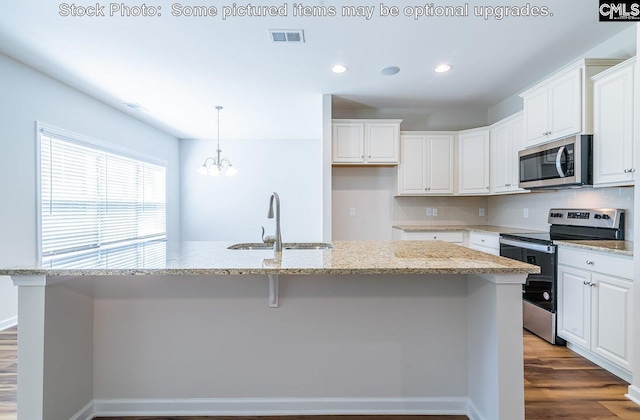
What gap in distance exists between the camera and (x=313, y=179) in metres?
6.70

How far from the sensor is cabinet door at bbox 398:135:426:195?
14.2 feet

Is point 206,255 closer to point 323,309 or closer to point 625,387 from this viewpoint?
point 323,309

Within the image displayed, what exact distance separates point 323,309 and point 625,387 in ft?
6.77

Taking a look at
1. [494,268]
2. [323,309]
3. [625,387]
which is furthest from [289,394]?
[625,387]

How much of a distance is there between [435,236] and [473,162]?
1121mm

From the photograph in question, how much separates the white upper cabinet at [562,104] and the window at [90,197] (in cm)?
327

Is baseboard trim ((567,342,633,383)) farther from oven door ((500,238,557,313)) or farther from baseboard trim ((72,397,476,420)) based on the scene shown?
baseboard trim ((72,397,476,420))

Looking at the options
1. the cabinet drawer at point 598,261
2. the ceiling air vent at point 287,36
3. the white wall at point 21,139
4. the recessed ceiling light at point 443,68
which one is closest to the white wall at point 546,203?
the cabinet drawer at point 598,261

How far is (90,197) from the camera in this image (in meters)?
4.16

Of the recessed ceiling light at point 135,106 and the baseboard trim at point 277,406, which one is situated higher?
the recessed ceiling light at point 135,106

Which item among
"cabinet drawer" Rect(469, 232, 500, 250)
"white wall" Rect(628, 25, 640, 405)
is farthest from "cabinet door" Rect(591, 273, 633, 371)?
"cabinet drawer" Rect(469, 232, 500, 250)

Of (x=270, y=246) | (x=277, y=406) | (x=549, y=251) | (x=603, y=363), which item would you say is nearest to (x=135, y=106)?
(x=270, y=246)

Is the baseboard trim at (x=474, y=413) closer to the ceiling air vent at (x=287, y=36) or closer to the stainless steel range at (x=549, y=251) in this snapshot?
the stainless steel range at (x=549, y=251)

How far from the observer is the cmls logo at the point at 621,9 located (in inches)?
87.3
